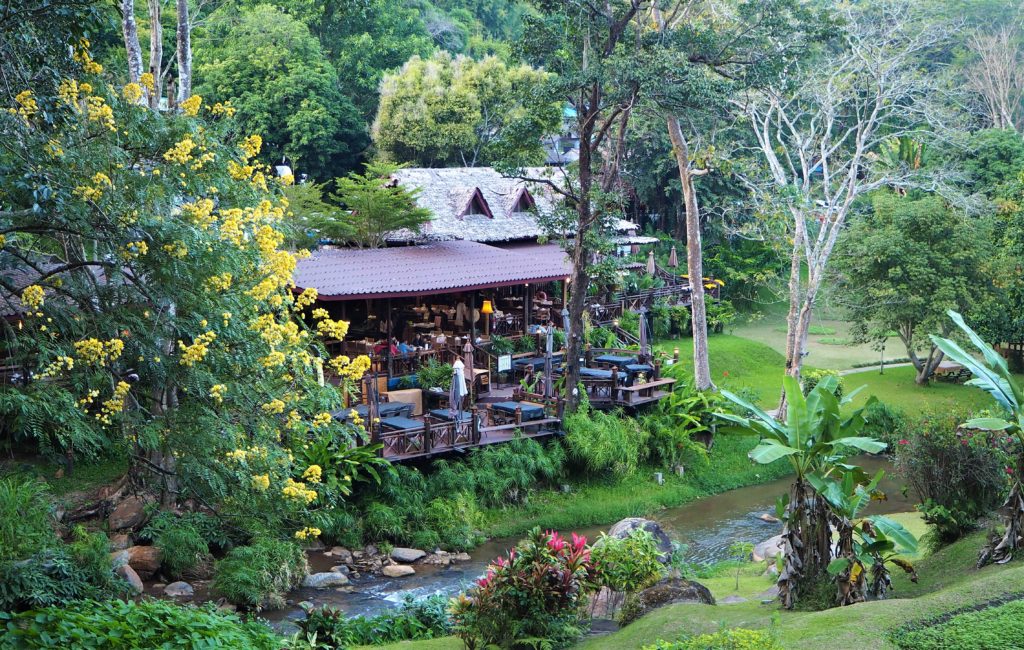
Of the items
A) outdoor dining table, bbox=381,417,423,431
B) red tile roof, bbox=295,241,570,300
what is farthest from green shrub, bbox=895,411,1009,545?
red tile roof, bbox=295,241,570,300

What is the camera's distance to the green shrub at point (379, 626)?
1102 centimetres

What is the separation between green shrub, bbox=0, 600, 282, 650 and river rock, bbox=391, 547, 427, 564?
24.3 ft

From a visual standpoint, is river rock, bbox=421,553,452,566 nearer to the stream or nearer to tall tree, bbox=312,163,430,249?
the stream

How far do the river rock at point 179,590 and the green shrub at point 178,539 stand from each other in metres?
0.30

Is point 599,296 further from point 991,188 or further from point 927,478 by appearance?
point 927,478

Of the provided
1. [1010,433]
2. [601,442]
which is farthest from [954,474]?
[601,442]

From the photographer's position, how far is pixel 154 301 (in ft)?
37.2

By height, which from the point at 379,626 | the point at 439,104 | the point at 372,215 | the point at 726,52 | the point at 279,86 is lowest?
the point at 379,626

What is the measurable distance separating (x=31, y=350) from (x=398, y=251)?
13.5 metres

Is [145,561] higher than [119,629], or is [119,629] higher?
[119,629]

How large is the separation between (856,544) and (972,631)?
2.37m

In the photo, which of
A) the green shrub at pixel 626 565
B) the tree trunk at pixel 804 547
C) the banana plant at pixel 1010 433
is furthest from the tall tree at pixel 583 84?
the tree trunk at pixel 804 547

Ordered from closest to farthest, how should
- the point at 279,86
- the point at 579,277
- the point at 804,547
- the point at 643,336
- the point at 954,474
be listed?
the point at 804,547
the point at 954,474
the point at 579,277
the point at 643,336
the point at 279,86

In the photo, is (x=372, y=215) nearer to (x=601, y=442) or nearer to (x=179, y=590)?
(x=601, y=442)
